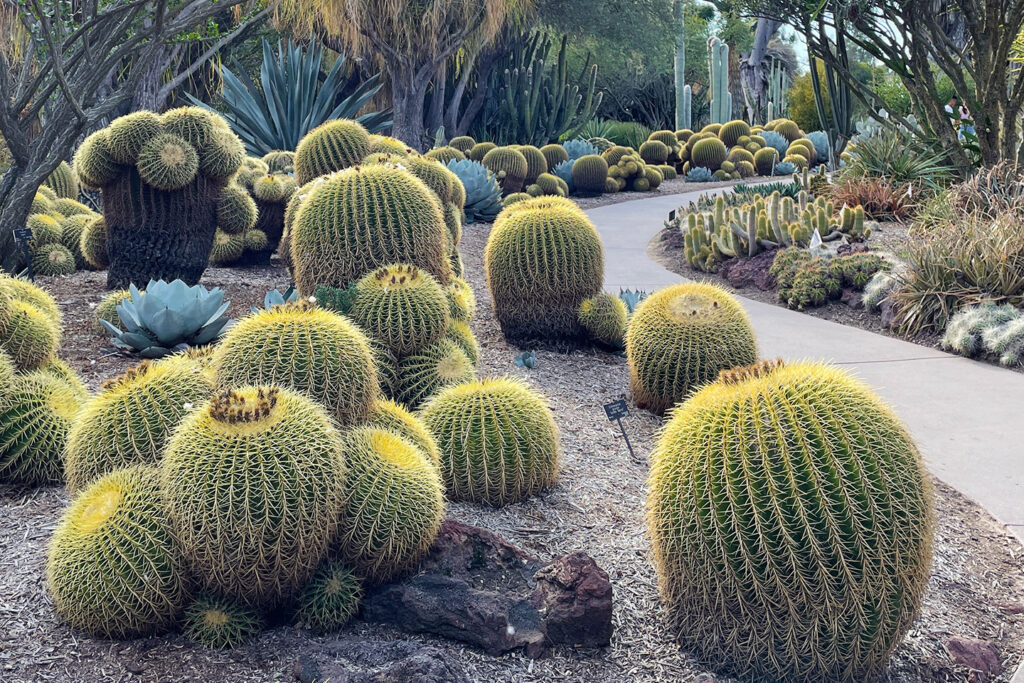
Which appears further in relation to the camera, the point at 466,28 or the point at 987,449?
the point at 466,28

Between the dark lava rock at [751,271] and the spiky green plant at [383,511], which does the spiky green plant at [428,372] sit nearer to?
the spiky green plant at [383,511]

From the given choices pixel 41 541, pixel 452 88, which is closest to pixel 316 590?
pixel 41 541

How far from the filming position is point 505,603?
3365 mm

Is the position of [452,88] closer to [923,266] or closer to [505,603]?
[923,266]

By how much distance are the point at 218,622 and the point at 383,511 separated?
2.12ft

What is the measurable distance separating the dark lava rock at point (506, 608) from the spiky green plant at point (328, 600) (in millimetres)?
103

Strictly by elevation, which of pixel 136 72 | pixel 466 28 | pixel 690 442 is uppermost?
pixel 466 28

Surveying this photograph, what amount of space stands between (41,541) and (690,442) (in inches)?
103

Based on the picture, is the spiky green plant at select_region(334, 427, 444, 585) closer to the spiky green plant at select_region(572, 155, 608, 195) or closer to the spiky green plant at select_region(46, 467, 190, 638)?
the spiky green plant at select_region(46, 467, 190, 638)

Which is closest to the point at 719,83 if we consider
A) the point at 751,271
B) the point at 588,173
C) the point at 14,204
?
the point at 588,173

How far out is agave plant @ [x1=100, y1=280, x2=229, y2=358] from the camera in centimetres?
616

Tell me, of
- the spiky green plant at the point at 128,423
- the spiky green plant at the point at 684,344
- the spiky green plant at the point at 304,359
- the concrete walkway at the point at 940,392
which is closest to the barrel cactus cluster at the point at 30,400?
the spiky green plant at the point at 128,423

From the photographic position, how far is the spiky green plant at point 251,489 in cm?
296

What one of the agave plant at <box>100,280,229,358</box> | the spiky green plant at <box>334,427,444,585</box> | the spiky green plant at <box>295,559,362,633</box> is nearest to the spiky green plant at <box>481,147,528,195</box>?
the agave plant at <box>100,280,229,358</box>
